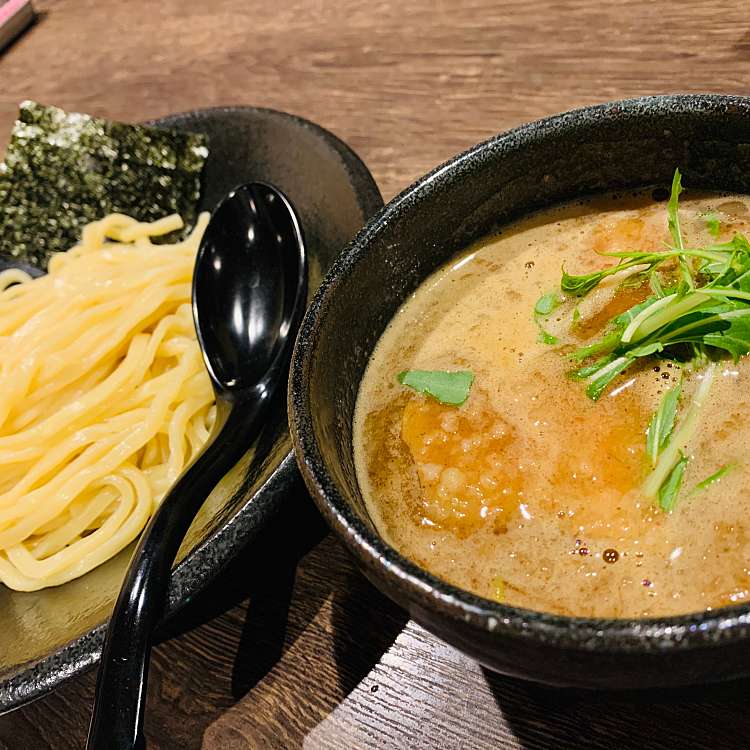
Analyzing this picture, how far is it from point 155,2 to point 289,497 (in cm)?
266

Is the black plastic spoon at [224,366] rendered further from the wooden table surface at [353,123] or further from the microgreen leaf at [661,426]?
the microgreen leaf at [661,426]

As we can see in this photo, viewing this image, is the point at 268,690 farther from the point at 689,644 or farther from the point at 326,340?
the point at 689,644

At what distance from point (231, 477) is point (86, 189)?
1171 mm

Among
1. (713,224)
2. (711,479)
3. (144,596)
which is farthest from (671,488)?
(144,596)

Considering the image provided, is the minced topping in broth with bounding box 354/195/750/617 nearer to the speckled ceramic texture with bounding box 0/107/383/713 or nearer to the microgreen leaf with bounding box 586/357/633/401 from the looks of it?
the microgreen leaf with bounding box 586/357/633/401

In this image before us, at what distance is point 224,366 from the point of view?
5.23 ft

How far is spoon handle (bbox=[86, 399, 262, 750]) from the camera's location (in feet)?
3.02

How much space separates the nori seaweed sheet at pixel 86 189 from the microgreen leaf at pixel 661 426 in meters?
1.55

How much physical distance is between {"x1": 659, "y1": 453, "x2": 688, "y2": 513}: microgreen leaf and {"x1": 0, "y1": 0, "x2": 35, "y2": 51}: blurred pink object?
10.5 ft

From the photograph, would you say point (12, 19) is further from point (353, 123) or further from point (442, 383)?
point (442, 383)

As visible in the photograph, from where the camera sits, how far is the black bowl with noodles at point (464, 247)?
0.70m

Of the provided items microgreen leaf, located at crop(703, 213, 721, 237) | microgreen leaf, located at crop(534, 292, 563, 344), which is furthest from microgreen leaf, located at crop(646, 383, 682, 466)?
microgreen leaf, located at crop(703, 213, 721, 237)

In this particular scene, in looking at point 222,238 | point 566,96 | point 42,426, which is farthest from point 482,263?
point 42,426

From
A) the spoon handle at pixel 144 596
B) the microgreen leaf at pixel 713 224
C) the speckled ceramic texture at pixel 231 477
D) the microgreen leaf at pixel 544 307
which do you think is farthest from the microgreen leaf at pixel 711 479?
the spoon handle at pixel 144 596
